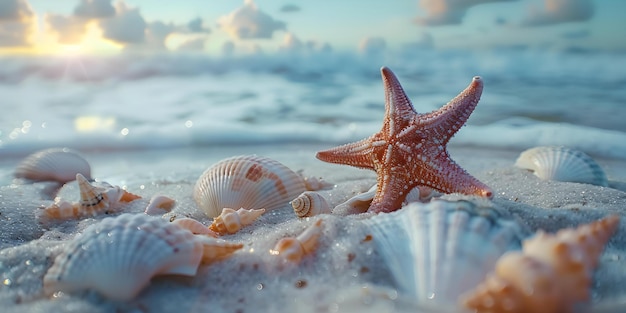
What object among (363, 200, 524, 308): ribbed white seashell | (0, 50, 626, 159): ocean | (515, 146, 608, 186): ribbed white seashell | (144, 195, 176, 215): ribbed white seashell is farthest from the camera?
(0, 50, 626, 159): ocean

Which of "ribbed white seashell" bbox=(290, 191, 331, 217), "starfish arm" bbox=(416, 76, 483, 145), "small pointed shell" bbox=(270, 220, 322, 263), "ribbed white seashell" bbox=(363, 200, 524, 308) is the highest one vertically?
"starfish arm" bbox=(416, 76, 483, 145)

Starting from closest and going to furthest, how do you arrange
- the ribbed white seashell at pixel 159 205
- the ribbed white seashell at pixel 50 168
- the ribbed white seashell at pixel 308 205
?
1. the ribbed white seashell at pixel 308 205
2. the ribbed white seashell at pixel 159 205
3. the ribbed white seashell at pixel 50 168

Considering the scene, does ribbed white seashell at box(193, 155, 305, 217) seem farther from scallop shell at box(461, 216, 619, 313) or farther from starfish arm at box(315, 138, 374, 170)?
scallop shell at box(461, 216, 619, 313)

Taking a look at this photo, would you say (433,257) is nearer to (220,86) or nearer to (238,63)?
(220,86)

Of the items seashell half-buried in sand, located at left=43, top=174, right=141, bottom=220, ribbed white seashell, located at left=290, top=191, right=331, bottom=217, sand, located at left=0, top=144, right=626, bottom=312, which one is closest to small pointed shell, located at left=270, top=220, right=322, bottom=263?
sand, located at left=0, top=144, right=626, bottom=312

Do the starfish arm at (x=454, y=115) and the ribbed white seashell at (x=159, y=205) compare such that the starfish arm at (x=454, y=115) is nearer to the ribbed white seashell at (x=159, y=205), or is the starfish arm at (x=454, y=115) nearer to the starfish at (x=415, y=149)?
the starfish at (x=415, y=149)

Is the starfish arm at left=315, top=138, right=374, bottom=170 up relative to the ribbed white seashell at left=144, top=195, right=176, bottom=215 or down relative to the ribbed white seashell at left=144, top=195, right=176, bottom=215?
up

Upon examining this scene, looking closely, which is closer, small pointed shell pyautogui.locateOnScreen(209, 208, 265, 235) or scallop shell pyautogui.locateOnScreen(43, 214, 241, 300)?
scallop shell pyautogui.locateOnScreen(43, 214, 241, 300)

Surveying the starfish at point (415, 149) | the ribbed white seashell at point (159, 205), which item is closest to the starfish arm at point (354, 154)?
the starfish at point (415, 149)
